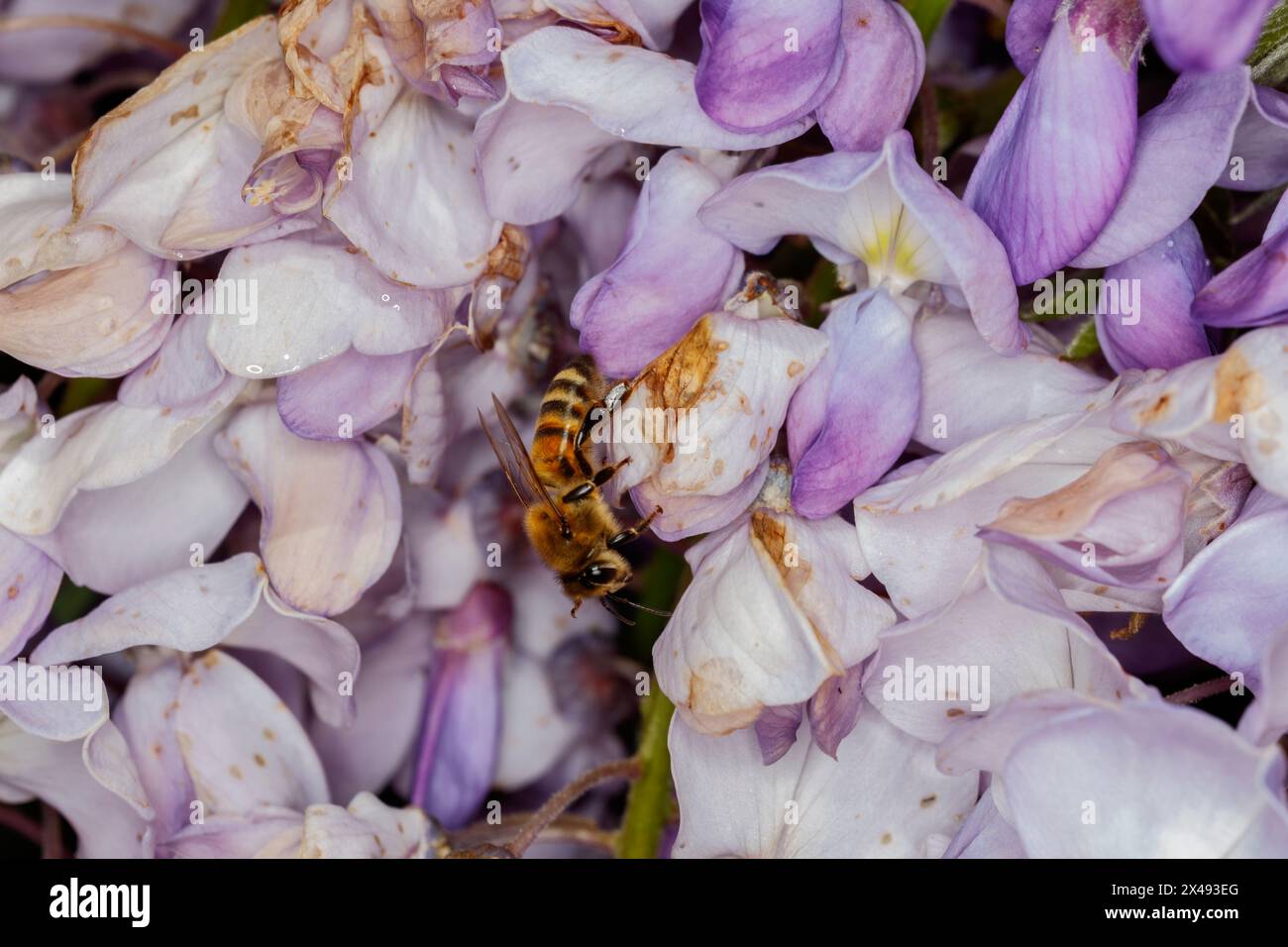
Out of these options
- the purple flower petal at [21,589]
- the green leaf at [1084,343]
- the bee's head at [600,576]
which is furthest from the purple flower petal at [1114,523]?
the purple flower petal at [21,589]

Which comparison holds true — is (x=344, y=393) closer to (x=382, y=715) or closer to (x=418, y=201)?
(x=418, y=201)

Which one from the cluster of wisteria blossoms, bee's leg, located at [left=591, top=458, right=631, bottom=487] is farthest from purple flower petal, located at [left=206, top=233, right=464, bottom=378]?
bee's leg, located at [left=591, top=458, right=631, bottom=487]

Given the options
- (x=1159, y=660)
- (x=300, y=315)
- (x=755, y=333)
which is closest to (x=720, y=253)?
(x=755, y=333)

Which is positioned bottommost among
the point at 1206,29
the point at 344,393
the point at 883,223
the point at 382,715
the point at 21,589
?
the point at 382,715

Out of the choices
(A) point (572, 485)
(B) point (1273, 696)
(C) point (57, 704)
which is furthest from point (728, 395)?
(C) point (57, 704)

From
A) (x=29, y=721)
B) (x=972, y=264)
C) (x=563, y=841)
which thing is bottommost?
(x=563, y=841)

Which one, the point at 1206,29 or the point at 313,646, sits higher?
the point at 1206,29

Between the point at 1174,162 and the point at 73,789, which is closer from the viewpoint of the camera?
the point at 1174,162
